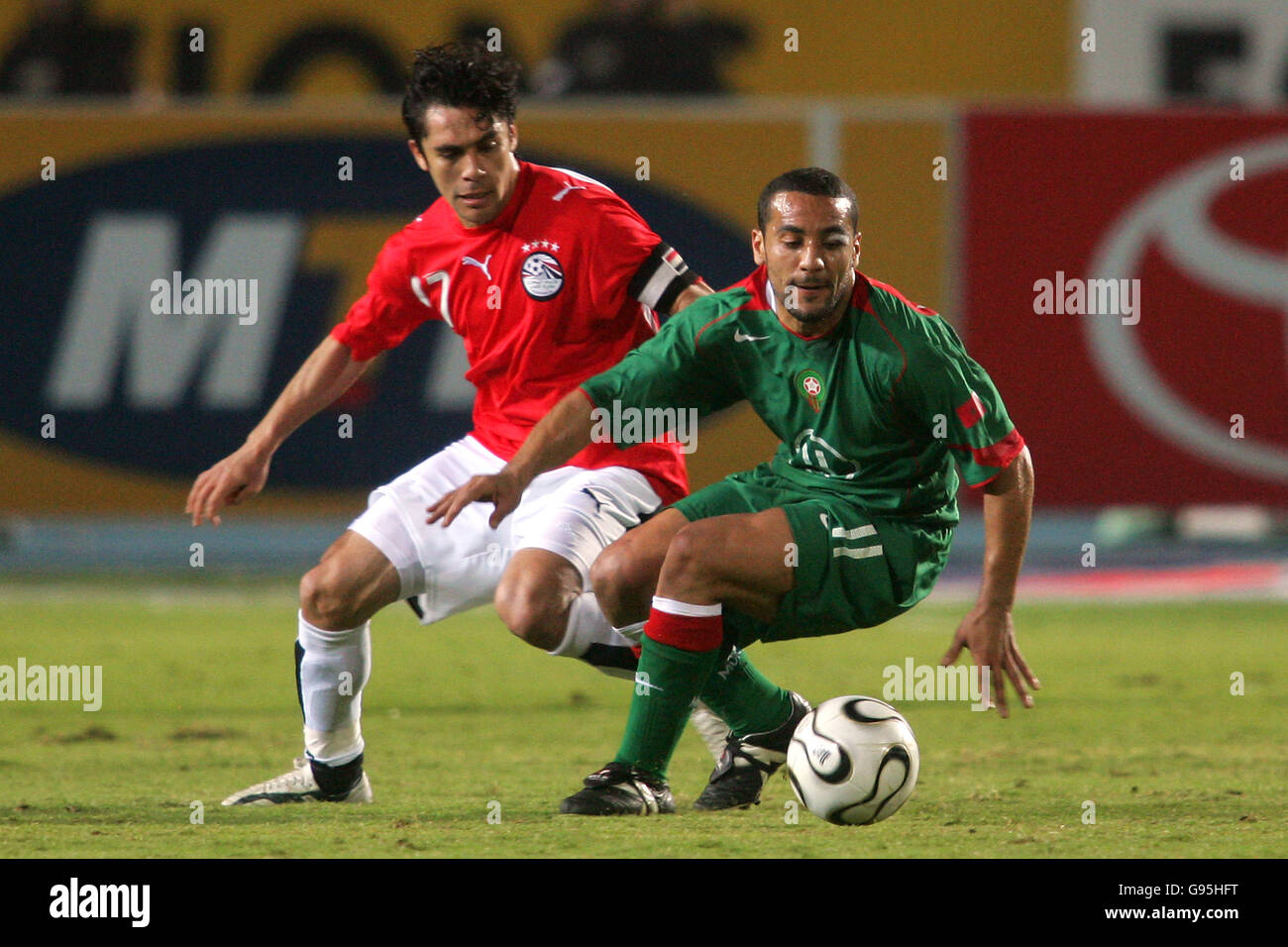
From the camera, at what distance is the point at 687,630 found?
4406 millimetres

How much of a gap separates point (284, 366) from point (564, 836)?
6851mm

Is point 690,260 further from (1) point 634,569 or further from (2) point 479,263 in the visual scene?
(1) point 634,569

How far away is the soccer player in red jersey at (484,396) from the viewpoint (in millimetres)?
4766

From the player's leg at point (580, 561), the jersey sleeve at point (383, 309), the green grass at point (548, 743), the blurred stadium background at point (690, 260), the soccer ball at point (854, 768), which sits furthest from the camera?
the blurred stadium background at point (690, 260)

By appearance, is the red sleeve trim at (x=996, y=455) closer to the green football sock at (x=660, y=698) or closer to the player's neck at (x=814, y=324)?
the player's neck at (x=814, y=324)

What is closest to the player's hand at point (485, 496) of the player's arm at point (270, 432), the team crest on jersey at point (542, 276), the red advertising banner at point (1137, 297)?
the player's arm at point (270, 432)

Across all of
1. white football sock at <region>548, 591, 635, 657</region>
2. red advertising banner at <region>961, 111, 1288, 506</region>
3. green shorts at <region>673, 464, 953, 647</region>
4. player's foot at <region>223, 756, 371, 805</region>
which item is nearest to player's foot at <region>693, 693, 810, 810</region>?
green shorts at <region>673, 464, 953, 647</region>

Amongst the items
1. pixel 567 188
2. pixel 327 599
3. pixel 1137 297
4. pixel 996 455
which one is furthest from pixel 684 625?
pixel 1137 297

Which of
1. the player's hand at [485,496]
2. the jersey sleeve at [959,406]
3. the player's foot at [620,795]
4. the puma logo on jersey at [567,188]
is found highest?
the puma logo on jersey at [567,188]

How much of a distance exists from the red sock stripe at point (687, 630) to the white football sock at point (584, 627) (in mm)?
350

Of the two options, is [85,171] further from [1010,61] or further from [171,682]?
[1010,61]

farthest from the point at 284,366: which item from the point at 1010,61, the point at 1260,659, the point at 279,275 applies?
the point at 1010,61

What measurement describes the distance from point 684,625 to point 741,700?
18.9 inches
